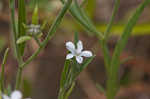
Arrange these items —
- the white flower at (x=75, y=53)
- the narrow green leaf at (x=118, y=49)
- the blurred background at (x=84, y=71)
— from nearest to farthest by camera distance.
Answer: the white flower at (x=75, y=53)
the narrow green leaf at (x=118, y=49)
the blurred background at (x=84, y=71)

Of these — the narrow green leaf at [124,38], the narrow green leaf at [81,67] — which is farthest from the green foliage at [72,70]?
the narrow green leaf at [124,38]

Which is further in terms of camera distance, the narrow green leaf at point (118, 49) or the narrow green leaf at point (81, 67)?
the narrow green leaf at point (118, 49)

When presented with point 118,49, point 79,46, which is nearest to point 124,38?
point 118,49

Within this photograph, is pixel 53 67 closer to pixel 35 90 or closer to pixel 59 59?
pixel 59 59

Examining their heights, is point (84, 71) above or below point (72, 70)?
below

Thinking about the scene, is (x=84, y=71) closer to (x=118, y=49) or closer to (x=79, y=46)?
(x=118, y=49)

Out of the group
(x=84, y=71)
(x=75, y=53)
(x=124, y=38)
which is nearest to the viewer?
(x=75, y=53)

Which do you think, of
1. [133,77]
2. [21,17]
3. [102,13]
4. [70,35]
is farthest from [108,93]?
[102,13]

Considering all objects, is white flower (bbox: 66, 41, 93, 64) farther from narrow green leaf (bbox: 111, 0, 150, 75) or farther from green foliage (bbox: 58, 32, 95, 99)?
narrow green leaf (bbox: 111, 0, 150, 75)

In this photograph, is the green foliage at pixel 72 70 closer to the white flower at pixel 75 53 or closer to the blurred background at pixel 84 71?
the white flower at pixel 75 53
